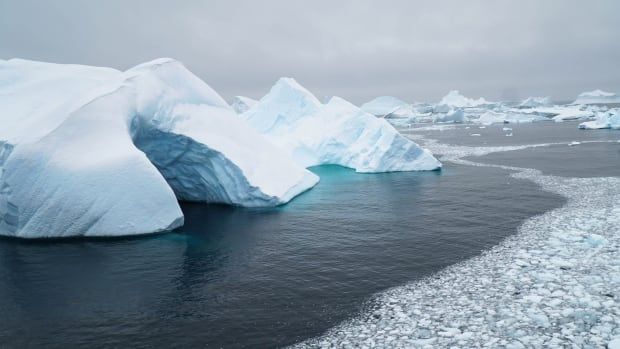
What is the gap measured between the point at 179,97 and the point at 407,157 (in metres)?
18.0

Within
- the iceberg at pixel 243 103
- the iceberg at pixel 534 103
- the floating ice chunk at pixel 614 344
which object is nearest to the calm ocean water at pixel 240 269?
the floating ice chunk at pixel 614 344

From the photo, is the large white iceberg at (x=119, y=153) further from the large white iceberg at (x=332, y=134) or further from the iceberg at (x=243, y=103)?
the iceberg at (x=243, y=103)

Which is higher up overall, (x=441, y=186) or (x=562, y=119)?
(x=562, y=119)

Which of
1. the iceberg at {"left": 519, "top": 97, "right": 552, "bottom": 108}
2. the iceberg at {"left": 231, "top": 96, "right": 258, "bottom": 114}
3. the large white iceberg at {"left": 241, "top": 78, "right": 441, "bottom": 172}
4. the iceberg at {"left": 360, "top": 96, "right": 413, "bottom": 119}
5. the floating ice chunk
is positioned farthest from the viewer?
the iceberg at {"left": 360, "top": 96, "right": 413, "bottom": 119}

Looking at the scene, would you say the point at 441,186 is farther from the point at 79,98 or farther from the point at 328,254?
the point at 79,98

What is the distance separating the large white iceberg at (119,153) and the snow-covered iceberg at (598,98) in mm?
164819

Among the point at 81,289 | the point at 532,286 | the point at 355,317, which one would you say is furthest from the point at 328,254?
the point at 81,289

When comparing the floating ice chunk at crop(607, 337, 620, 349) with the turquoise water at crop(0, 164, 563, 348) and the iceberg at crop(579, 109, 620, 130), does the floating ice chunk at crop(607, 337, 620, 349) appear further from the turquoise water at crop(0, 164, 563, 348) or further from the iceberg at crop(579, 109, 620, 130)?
the iceberg at crop(579, 109, 620, 130)

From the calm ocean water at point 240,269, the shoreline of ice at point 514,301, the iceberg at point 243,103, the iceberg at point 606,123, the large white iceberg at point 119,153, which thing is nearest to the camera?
the shoreline of ice at point 514,301

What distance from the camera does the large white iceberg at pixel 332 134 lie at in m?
32.2

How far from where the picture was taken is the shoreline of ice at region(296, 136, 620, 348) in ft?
26.8

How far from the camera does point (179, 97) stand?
21188mm

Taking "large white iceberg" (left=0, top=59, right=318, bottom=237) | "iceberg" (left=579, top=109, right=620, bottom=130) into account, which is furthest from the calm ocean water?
"iceberg" (left=579, top=109, right=620, bottom=130)

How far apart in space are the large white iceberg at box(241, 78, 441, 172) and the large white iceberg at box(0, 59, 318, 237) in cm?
940
